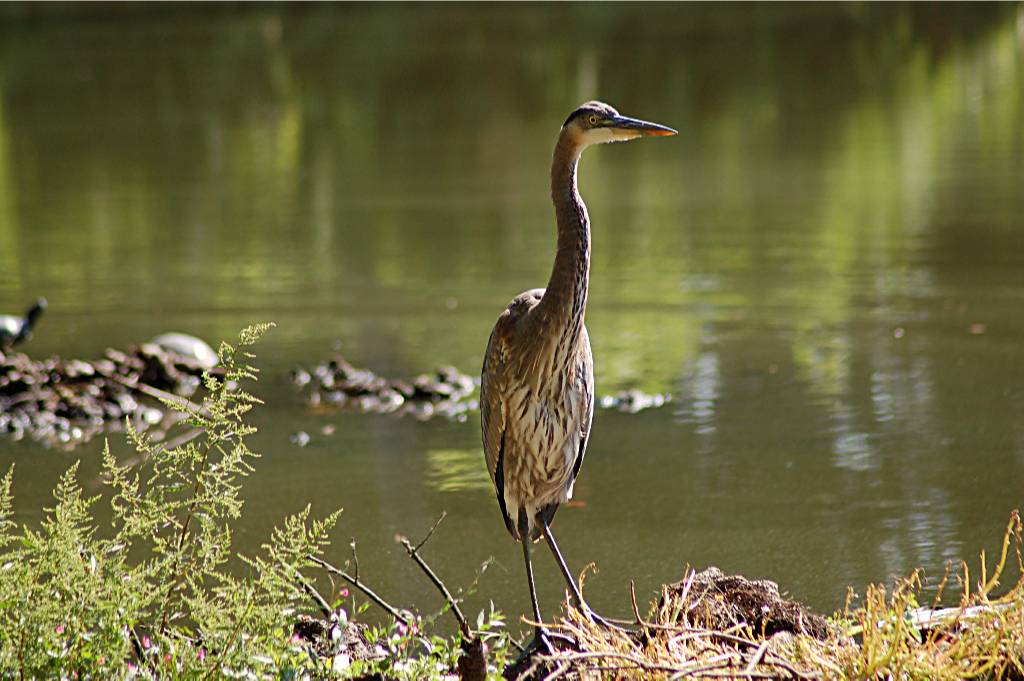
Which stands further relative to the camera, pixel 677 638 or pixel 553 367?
pixel 553 367

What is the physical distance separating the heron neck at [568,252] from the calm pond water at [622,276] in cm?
145

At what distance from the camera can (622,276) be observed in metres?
13.1

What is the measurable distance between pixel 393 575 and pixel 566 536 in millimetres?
891

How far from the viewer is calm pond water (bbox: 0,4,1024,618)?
7426 mm

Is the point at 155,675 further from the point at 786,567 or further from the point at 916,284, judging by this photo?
the point at 916,284

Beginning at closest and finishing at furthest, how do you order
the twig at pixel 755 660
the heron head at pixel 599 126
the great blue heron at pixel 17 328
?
the twig at pixel 755 660
the heron head at pixel 599 126
the great blue heron at pixel 17 328

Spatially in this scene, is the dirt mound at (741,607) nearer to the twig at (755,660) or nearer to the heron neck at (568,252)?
the twig at (755,660)

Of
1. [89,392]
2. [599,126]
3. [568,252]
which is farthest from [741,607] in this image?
[89,392]

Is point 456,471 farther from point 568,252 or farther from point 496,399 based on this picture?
point 568,252

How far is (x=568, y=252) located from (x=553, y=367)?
0.41m

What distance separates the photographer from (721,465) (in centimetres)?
812

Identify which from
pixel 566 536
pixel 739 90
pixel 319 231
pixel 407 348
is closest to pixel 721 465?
pixel 566 536

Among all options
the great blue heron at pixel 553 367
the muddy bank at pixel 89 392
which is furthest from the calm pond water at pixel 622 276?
the great blue heron at pixel 553 367

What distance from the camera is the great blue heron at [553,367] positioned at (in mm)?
5492
